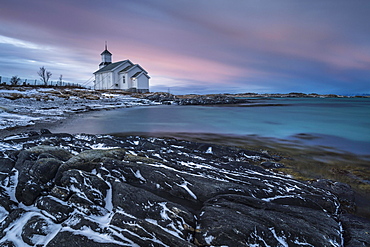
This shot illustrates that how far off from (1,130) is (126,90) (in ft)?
153

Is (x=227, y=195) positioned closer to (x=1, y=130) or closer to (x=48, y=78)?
(x=1, y=130)

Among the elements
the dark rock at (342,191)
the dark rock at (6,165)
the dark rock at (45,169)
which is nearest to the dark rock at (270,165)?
the dark rock at (342,191)

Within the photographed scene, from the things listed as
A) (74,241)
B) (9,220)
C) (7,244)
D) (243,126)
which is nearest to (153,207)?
(74,241)

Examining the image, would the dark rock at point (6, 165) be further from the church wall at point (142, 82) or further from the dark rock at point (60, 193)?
the church wall at point (142, 82)

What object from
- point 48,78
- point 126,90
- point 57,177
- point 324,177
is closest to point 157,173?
point 57,177

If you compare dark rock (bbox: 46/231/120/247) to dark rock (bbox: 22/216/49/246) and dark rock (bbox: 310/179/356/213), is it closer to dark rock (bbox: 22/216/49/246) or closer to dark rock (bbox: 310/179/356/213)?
dark rock (bbox: 22/216/49/246)

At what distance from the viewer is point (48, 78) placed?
82.7 metres

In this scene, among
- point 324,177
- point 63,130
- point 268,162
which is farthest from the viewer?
point 63,130

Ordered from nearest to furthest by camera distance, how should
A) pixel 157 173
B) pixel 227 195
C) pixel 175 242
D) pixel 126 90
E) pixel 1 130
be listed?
pixel 175 242, pixel 227 195, pixel 157 173, pixel 1 130, pixel 126 90

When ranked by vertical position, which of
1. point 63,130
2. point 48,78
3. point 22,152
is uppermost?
point 48,78

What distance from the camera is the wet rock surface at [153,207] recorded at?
320 cm

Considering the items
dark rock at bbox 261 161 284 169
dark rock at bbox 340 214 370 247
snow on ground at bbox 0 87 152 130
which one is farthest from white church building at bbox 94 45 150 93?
dark rock at bbox 340 214 370 247

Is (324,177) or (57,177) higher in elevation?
(57,177)

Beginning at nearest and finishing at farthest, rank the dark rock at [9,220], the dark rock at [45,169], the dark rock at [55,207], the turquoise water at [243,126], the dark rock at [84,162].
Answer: the dark rock at [9,220]
the dark rock at [55,207]
the dark rock at [45,169]
the dark rock at [84,162]
the turquoise water at [243,126]
